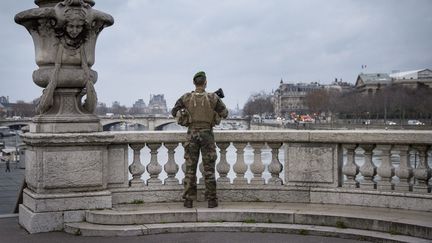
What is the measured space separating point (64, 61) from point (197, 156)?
214 centimetres

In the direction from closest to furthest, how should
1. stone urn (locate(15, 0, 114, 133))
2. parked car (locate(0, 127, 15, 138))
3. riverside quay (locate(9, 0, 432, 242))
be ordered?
riverside quay (locate(9, 0, 432, 242)), stone urn (locate(15, 0, 114, 133)), parked car (locate(0, 127, 15, 138))

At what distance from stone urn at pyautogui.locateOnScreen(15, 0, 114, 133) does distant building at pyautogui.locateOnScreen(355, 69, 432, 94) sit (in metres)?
129

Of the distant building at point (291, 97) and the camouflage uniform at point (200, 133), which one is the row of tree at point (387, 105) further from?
the camouflage uniform at point (200, 133)

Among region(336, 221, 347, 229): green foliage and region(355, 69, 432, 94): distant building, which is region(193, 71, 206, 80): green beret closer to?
region(336, 221, 347, 229): green foliage

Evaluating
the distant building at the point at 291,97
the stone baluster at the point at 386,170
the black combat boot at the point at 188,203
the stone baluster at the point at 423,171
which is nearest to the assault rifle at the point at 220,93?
the black combat boot at the point at 188,203

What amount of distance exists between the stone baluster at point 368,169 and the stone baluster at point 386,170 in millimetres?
82

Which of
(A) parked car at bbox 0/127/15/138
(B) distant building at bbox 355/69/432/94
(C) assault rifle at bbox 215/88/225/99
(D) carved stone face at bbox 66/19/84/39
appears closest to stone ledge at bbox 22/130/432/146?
(C) assault rifle at bbox 215/88/225/99

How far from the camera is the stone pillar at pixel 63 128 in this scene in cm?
697

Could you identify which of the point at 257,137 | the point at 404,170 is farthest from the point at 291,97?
the point at 404,170

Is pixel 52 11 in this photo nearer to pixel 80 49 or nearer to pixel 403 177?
pixel 80 49

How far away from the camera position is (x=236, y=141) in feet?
25.3

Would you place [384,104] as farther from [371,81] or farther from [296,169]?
[296,169]

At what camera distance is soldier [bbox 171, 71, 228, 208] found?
719cm

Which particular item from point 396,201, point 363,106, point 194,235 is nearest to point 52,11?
point 194,235
